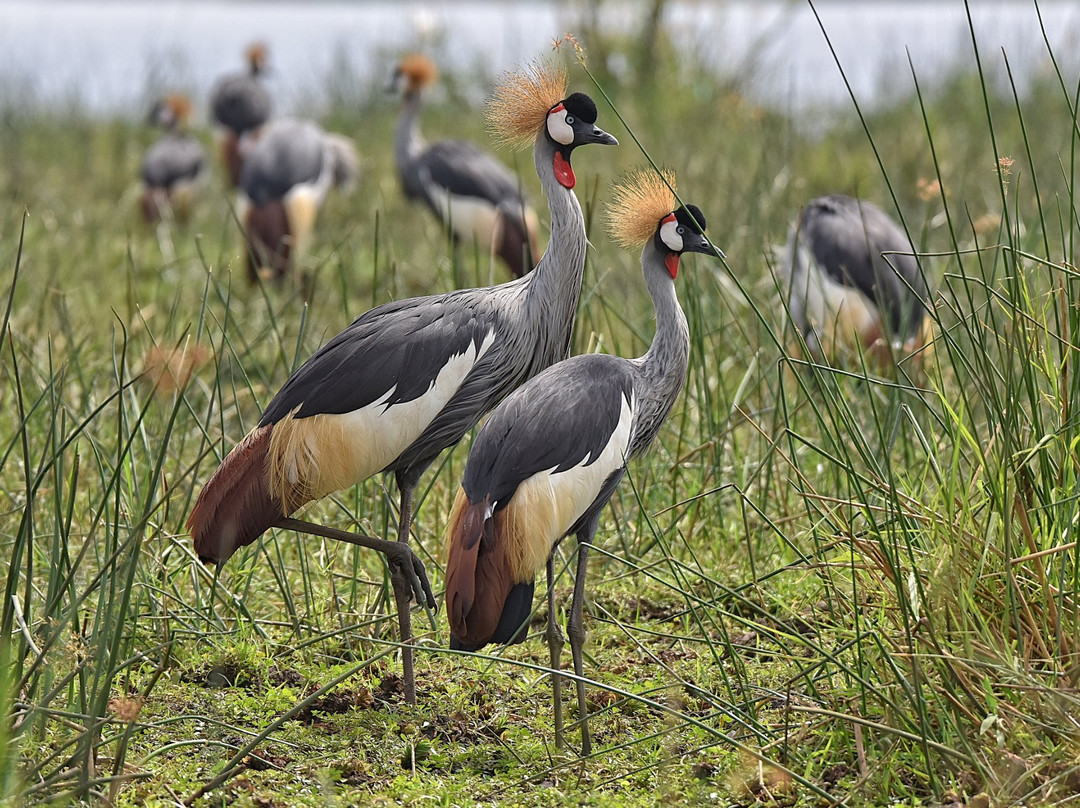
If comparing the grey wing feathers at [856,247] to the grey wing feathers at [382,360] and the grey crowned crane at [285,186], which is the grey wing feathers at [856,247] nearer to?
the grey wing feathers at [382,360]

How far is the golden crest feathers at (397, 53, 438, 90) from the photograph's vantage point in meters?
8.02

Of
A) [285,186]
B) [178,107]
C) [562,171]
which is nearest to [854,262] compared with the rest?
[562,171]

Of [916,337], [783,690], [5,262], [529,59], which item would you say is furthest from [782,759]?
[5,262]

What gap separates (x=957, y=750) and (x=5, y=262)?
4.52 m

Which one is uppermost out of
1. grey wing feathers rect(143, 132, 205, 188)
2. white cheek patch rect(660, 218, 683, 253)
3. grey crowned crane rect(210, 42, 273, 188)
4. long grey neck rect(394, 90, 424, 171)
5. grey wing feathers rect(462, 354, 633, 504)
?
grey crowned crane rect(210, 42, 273, 188)

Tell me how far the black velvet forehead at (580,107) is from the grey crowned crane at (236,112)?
6.53 meters

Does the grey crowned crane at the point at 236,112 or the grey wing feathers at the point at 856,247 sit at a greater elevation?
the grey crowned crane at the point at 236,112

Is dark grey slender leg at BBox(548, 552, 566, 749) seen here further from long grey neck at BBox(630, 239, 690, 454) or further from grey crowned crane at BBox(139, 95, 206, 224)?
grey crowned crane at BBox(139, 95, 206, 224)

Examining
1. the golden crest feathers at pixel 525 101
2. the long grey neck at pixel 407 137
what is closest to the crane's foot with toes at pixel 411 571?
the golden crest feathers at pixel 525 101

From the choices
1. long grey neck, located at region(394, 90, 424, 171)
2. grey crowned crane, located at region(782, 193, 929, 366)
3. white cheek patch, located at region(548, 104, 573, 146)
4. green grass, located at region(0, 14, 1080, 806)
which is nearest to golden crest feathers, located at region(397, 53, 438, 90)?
long grey neck, located at region(394, 90, 424, 171)

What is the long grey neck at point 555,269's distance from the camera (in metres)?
2.90

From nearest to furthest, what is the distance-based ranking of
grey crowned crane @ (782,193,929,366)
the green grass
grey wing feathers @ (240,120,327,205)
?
1. the green grass
2. grey crowned crane @ (782,193,929,366)
3. grey wing feathers @ (240,120,327,205)

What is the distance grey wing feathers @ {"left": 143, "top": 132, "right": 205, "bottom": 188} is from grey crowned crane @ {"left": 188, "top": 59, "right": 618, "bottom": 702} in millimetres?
5587

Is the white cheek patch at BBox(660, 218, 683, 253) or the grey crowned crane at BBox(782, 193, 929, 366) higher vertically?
the grey crowned crane at BBox(782, 193, 929, 366)
